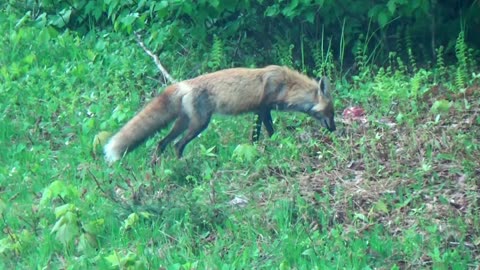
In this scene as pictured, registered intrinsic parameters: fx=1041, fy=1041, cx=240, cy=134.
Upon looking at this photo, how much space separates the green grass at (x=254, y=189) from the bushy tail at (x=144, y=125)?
183 mm

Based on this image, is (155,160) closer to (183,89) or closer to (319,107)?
(183,89)

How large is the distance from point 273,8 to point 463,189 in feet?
13.1

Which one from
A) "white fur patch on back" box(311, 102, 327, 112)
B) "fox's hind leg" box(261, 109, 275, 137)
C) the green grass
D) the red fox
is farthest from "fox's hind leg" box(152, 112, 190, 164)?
"white fur patch on back" box(311, 102, 327, 112)

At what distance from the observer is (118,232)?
8.34 meters

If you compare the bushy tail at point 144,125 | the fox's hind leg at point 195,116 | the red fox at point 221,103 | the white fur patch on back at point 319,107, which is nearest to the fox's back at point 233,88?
the red fox at point 221,103

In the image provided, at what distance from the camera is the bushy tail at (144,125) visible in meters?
9.73

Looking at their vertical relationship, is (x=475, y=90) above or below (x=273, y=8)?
below

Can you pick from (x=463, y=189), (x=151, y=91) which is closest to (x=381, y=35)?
(x=151, y=91)

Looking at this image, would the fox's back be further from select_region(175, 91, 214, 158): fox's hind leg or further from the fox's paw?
the fox's paw

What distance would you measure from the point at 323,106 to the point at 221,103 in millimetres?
1037

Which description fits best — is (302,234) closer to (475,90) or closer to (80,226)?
(80,226)

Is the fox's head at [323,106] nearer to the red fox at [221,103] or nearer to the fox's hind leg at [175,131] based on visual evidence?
the red fox at [221,103]

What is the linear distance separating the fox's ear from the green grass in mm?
359

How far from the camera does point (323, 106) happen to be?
34.2ft
